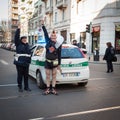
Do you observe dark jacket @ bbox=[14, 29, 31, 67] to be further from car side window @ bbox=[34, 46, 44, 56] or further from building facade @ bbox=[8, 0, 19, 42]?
building facade @ bbox=[8, 0, 19, 42]

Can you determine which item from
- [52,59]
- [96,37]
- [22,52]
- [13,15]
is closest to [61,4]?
[96,37]

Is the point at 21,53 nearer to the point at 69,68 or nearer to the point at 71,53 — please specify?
the point at 69,68

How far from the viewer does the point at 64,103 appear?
26.1ft

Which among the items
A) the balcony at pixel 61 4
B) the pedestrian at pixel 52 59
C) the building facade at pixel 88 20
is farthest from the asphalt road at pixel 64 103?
the balcony at pixel 61 4

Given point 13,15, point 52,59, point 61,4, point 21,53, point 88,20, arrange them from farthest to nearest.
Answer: point 13,15
point 61,4
point 88,20
point 21,53
point 52,59

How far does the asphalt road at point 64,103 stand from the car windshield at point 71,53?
1.11 meters

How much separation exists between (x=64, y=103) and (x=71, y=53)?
2.84 meters

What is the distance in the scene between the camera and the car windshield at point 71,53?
1032 cm

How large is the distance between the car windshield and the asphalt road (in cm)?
111

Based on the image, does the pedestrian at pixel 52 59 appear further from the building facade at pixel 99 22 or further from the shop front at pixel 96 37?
the shop front at pixel 96 37

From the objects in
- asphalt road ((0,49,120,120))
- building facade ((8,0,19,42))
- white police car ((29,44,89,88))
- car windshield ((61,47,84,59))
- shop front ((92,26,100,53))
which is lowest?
asphalt road ((0,49,120,120))

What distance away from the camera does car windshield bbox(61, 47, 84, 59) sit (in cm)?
1032

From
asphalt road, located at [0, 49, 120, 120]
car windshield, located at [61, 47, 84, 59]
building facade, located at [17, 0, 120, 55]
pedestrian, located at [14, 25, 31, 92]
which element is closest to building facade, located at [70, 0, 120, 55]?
building facade, located at [17, 0, 120, 55]

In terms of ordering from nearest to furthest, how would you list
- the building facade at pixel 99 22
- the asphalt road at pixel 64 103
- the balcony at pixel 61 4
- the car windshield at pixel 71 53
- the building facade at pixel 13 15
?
1. the asphalt road at pixel 64 103
2. the car windshield at pixel 71 53
3. the building facade at pixel 99 22
4. the balcony at pixel 61 4
5. the building facade at pixel 13 15
